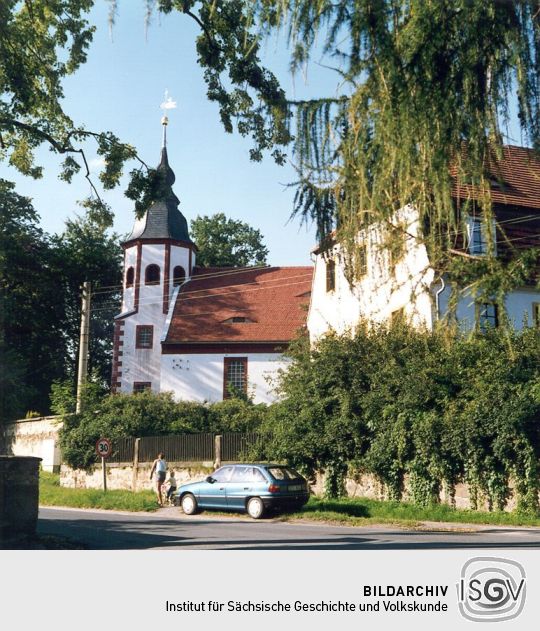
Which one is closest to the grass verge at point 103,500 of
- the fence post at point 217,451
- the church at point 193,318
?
the fence post at point 217,451

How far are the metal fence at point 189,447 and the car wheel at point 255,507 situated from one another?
5.93 m

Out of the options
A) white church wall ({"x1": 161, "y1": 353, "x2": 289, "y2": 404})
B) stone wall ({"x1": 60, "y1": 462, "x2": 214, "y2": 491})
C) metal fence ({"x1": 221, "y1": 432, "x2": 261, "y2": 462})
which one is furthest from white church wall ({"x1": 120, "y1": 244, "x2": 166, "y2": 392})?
metal fence ({"x1": 221, "y1": 432, "x2": 261, "y2": 462})

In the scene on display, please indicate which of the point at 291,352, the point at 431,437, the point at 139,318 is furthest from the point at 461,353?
the point at 139,318

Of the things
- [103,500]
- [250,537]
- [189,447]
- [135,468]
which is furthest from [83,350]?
[250,537]

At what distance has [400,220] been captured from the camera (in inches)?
218

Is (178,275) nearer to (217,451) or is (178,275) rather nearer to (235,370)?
(235,370)

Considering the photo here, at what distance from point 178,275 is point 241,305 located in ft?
17.2

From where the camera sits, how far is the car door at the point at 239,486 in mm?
20095

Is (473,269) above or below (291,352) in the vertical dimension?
below

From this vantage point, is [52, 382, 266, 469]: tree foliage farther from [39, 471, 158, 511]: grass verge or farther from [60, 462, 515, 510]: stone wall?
[39, 471, 158, 511]: grass verge

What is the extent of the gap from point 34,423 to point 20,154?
2670 cm

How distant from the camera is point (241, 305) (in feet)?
154

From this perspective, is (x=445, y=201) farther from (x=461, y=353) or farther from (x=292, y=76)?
(x=461, y=353)

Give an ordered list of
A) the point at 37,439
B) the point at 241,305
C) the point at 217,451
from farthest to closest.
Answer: the point at 241,305, the point at 37,439, the point at 217,451
